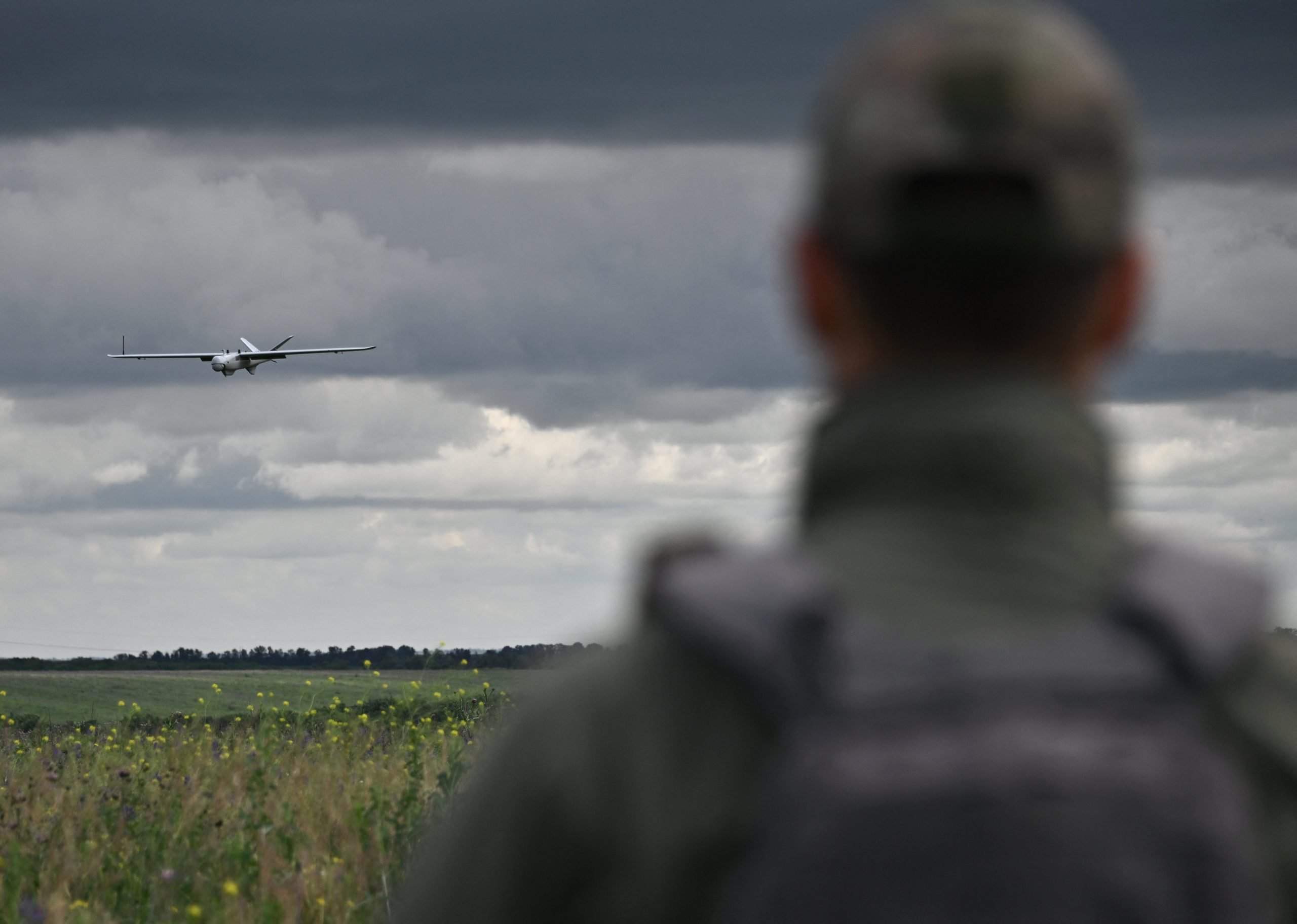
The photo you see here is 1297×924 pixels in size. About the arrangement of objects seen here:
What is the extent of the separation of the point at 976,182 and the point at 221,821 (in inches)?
286

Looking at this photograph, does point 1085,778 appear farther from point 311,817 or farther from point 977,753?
point 311,817

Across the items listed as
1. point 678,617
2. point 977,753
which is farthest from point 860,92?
point 977,753

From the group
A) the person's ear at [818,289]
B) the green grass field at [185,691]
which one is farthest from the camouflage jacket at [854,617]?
the green grass field at [185,691]

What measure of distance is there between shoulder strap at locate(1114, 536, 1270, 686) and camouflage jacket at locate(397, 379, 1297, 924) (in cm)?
3

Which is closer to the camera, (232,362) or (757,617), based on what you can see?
(757,617)

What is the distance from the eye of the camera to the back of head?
1.55 m

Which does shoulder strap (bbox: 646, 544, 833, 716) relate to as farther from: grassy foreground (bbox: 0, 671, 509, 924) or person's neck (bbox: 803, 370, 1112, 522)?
grassy foreground (bbox: 0, 671, 509, 924)

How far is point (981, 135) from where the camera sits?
1550mm

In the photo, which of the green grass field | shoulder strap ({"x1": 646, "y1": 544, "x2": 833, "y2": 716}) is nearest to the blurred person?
shoulder strap ({"x1": 646, "y1": 544, "x2": 833, "y2": 716})

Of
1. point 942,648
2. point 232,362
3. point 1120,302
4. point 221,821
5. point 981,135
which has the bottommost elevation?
point 221,821

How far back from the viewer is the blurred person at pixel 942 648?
4.66 feet

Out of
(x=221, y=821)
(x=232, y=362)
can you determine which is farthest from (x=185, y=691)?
(x=232, y=362)

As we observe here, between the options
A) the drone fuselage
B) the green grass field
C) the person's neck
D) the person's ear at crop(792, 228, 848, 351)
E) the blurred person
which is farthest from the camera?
the drone fuselage

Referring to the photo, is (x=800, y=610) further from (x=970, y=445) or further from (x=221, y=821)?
(x=221, y=821)
